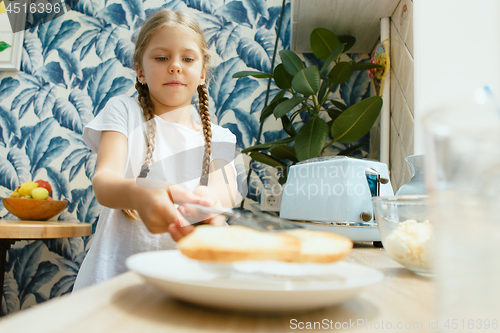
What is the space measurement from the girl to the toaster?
0.79 feet

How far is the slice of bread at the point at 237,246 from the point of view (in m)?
0.21

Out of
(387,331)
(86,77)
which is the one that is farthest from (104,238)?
(86,77)

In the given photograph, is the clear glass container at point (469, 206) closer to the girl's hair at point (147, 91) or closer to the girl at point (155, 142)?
the girl at point (155, 142)

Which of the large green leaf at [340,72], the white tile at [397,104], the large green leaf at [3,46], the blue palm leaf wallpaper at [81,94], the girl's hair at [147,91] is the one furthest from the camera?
the large green leaf at [3,46]

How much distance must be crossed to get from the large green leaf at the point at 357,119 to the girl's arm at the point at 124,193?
756 millimetres

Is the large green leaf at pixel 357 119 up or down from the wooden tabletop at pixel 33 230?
up

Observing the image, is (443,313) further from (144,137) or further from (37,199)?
(37,199)

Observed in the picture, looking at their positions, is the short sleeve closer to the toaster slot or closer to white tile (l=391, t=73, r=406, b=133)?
the toaster slot

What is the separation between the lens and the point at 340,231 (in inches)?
30.4

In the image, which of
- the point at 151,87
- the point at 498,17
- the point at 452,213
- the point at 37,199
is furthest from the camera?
the point at 37,199

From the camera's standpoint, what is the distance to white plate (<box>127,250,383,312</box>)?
17 cm

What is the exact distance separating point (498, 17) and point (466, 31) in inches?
3.0

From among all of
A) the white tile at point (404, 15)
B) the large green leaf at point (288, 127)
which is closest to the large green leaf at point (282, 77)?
the large green leaf at point (288, 127)

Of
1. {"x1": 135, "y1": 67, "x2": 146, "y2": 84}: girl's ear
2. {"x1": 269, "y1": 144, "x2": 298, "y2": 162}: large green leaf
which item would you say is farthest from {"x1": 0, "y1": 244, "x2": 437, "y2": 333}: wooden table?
{"x1": 269, "y1": 144, "x2": 298, "y2": 162}: large green leaf
